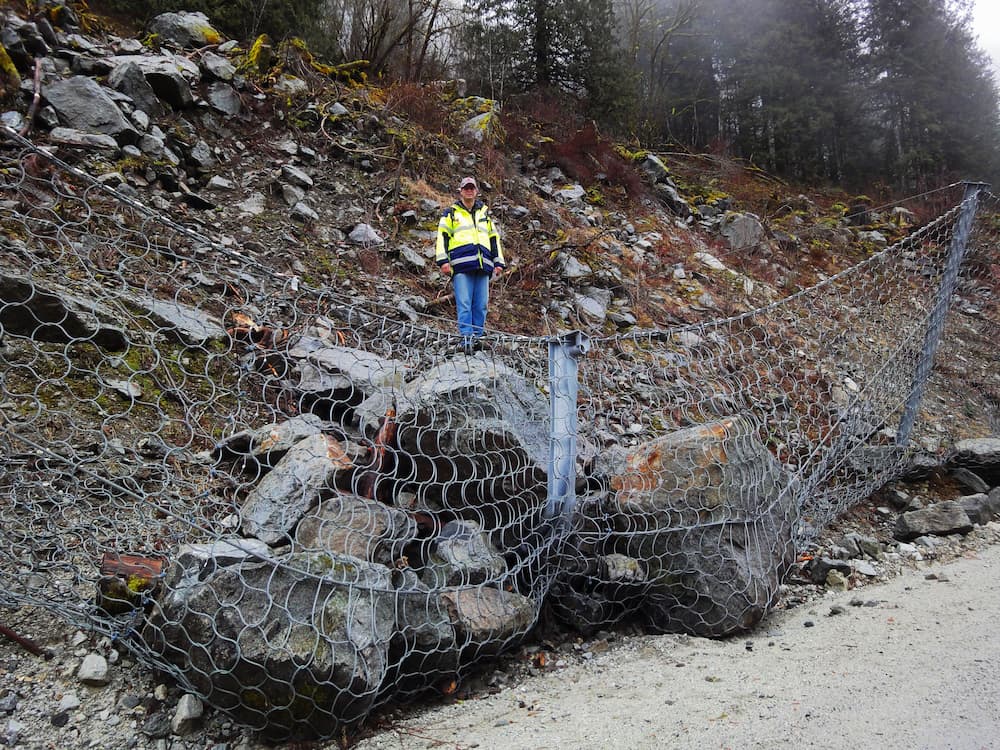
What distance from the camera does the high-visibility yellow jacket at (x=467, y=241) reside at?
13.6 ft

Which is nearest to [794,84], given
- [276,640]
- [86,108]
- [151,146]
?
[151,146]

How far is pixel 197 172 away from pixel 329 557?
17.7ft

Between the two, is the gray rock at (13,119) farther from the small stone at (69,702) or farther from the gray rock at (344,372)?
the small stone at (69,702)

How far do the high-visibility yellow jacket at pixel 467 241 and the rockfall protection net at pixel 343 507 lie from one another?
1180 mm

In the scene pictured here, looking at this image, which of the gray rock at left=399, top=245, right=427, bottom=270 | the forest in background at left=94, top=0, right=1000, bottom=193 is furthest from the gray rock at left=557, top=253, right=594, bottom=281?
the forest in background at left=94, top=0, right=1000, bottom=193

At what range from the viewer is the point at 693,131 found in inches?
567

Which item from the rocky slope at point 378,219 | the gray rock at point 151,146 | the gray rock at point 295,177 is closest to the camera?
the rocky slope at point 378,219

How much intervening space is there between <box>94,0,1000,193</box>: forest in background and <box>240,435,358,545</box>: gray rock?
10833 mm

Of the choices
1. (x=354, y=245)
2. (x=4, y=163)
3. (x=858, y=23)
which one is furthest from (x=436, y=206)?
(x=858, y=23)

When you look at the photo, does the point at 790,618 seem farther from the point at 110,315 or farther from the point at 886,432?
the point at 110,315

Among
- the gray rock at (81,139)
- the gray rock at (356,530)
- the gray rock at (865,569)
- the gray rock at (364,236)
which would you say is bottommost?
the gray rock at (865,569)

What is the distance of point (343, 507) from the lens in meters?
1.90

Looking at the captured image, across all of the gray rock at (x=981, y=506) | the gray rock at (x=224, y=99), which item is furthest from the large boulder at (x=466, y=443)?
the gray rock at (x=224, y=99)

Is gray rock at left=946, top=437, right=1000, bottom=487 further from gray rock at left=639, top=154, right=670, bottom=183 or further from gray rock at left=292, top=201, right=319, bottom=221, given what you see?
gray rock at left=639, top=154, right=670, bottom=183
